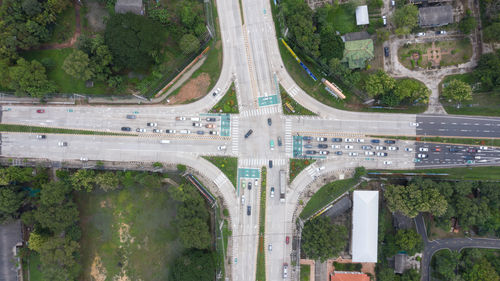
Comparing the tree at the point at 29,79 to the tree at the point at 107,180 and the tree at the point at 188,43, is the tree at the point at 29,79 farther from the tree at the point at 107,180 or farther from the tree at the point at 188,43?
the tree at the point at 188,43

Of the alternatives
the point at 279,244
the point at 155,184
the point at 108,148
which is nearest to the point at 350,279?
the point at 279,244

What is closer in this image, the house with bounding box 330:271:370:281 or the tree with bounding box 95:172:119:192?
the tree with bounding box 95:172:119:192

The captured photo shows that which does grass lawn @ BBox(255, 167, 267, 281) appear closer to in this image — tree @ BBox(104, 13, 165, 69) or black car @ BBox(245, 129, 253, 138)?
black car @ BBox(245, 129, 253, 138)

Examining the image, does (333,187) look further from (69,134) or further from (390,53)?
(69,134)

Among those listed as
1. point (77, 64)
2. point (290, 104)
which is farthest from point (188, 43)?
point (290, 104)

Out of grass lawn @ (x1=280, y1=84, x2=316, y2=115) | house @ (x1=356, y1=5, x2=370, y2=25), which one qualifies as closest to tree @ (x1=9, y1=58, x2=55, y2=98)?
grass lawn @ (x1=280, y1=84, x2=316, y2=115)

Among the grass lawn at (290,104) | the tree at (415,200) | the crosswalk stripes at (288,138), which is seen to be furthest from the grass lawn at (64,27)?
the tree at (415,200)
